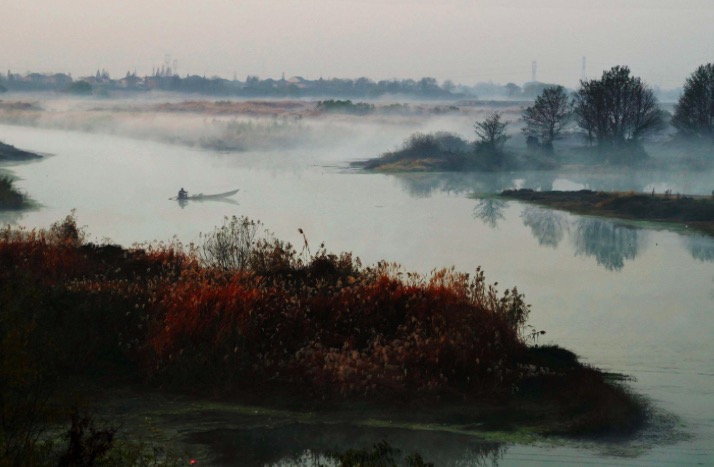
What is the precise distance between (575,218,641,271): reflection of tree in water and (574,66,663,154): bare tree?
34675mm

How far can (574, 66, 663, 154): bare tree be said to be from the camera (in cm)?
7994

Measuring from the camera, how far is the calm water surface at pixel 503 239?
49.5ft

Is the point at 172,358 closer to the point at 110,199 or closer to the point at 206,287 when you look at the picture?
the point at 206,287

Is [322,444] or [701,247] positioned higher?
[322,444]

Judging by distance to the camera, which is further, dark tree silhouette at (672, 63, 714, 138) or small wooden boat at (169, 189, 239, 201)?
dark tree silhouette at (672, 63, 714, 138)

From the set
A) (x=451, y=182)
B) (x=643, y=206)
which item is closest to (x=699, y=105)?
(x=451, y=182)

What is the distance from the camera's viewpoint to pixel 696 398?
16531mm

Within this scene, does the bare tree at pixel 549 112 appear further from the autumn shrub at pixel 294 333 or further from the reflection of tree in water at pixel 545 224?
the autumn shrub at pixel 294 333

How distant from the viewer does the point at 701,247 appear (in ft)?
123

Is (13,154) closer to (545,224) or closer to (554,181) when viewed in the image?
(554,181)

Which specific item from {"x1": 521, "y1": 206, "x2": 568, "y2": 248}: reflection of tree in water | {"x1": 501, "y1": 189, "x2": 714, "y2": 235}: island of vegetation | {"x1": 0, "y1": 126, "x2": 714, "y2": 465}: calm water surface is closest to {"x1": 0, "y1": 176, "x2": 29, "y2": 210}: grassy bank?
{"x1": 0, "y1": 126, "x2": 714, "y2": 465}: calm water surface

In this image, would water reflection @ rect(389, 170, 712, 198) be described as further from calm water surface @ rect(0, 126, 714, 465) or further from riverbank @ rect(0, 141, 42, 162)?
riverbank @ rect(0, 141, 42, 162)

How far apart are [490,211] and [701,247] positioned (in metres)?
14.8

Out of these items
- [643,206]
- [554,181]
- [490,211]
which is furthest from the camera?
[554,181]
